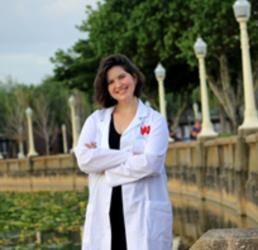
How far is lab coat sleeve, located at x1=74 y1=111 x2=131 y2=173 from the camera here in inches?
169

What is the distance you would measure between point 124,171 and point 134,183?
81mm

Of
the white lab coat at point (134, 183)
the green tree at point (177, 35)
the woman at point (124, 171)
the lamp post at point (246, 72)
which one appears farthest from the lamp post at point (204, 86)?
the white lab coat at point (134, 183)

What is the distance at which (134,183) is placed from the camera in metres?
4.26

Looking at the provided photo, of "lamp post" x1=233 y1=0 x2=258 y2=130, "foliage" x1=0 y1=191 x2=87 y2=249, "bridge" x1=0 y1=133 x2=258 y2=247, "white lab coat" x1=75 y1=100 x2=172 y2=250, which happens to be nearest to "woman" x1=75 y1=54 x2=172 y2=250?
"white lab coat" x1=75 y1=100 x2=172 y2=250

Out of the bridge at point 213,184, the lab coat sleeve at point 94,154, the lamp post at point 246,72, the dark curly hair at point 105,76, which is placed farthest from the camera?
the lamp post at point 246,72

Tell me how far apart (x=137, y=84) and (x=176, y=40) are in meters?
28.3

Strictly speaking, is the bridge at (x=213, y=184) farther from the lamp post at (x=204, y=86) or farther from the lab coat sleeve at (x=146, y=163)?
the lab coat sleeve at (x=146, y=163)

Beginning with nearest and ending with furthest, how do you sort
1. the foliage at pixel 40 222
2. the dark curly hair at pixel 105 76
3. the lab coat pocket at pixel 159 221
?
the lab coat pocket at pixel 159 221
the dark curly hair at pixel 105 76
the foliage at pixel 40 222

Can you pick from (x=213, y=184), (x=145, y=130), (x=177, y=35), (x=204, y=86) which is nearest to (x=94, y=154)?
(x=145, y=130)

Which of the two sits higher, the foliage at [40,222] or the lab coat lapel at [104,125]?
the lab coat lapel at [104,125]

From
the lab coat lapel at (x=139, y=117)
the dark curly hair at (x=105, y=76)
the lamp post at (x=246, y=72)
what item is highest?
the lamp post at (x=246, y=72)

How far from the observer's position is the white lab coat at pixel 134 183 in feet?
13.6

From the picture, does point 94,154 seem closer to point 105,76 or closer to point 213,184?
point 105,76

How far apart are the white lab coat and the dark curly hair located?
17 centimetres
